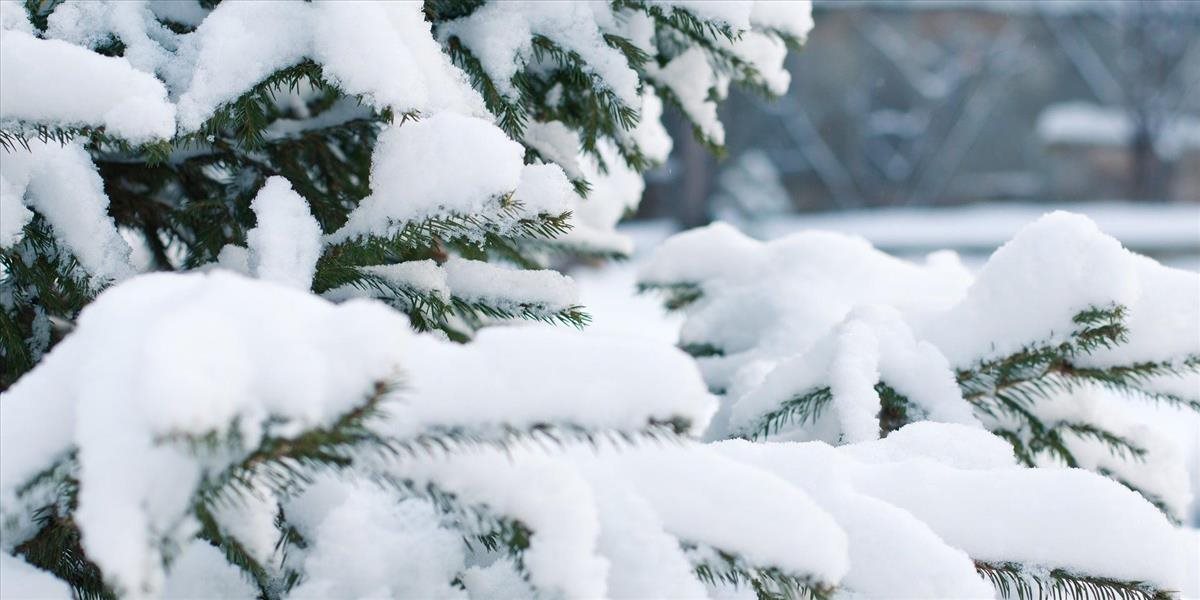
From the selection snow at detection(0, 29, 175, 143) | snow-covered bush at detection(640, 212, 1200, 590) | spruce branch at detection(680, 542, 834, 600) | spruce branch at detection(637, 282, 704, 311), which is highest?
spruce branch at detection(637, 282, 704, 311)

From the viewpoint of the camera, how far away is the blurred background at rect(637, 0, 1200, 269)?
13180 mm

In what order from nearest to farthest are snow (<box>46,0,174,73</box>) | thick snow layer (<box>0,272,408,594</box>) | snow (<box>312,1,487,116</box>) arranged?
thick snow layer (<box>0,272,408,594</box>) < snow (<box>312,1,487,116</box>) < snow (<box>46,0,174,73</box>)

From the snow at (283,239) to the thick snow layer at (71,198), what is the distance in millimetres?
163

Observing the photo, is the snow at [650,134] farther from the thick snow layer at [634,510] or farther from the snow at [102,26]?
the thick snow layer at [634,510]

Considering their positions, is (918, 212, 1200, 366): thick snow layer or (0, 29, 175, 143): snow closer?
(0, 29, 175, 143): snow

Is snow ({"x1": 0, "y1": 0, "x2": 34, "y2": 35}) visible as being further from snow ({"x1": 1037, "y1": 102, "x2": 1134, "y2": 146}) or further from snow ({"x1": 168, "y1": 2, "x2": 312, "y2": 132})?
snow ({"x1": 1037, "y1": 102, "x2": 1134, "y2": 146})

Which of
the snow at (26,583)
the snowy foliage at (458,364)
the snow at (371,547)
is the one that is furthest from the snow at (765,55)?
the snow at (26,583)

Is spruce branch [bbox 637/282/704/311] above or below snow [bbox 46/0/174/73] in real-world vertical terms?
above

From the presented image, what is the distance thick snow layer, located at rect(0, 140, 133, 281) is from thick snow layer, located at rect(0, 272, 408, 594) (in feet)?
1.27

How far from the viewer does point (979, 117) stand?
13672 mm

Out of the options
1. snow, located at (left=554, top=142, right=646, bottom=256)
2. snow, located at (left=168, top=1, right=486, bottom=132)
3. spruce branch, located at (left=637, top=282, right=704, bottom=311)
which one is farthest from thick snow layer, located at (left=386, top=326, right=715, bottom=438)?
spruce branch, located at (left=637, top=282, right=704, bottom=311)

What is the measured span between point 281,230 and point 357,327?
41cm

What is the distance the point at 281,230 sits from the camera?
1.01 m

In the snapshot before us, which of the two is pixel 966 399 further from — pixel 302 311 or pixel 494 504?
pixel 302 311
